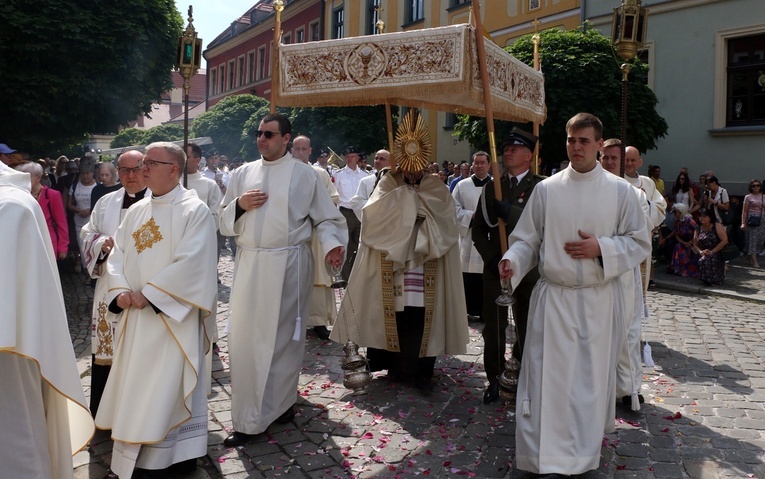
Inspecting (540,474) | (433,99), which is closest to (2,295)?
(540,474)

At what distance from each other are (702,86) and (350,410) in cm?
1449

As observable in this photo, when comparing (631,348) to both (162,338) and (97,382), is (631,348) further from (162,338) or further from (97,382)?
(97,382)

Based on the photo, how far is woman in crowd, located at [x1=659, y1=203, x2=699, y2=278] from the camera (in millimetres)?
11906

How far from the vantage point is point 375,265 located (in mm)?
5992

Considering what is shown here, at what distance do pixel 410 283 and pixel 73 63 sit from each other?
12.5 metres

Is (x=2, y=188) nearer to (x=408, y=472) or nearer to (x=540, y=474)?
(x=408, y=472)

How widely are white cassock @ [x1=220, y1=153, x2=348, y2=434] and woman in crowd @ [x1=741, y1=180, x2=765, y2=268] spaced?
1075 cm

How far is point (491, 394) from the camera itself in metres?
5.49

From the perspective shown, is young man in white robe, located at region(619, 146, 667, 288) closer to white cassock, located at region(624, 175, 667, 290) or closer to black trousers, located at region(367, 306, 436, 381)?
white cassock, located at region(624, 175, 667, 290)

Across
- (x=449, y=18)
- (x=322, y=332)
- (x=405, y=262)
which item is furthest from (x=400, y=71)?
(x=449, y=18)

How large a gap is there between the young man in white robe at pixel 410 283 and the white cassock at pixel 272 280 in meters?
0.76

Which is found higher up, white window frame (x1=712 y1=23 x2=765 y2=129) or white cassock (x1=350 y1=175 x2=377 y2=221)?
white window frame (x1=712 y1=23 x2=765 y2=129)

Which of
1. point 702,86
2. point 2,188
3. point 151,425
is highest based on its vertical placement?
point 702,86

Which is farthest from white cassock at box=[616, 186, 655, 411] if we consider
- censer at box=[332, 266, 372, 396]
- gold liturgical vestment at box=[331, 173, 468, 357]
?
censer at box=[332, 266, 372, 396]
